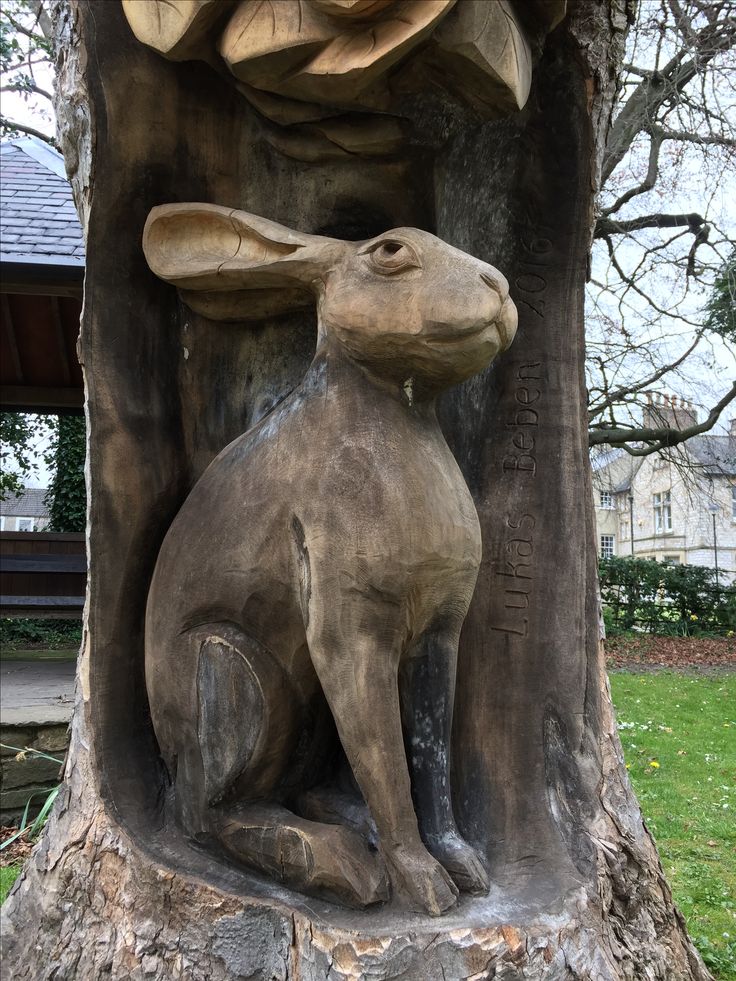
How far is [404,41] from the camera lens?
123 cm

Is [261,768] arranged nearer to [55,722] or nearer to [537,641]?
[537,641]

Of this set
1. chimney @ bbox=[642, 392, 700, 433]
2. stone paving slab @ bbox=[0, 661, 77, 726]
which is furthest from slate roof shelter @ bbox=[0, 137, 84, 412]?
chimney @ bbox=[642, 392, 700, 433]

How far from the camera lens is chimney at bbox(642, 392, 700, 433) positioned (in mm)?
8188

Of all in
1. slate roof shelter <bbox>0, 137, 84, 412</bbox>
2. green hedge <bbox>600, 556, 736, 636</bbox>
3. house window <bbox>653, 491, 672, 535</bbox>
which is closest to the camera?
slate roof shelter <bbox>0, 137, 84, 412</bbox>

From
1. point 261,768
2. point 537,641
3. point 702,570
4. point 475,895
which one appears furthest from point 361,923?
point 702,570

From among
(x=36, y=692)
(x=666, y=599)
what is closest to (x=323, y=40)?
(x=36, y=692)

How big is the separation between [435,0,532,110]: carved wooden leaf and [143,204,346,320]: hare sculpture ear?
356 millimetres

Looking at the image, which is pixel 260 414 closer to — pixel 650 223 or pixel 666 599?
pixel 650 223

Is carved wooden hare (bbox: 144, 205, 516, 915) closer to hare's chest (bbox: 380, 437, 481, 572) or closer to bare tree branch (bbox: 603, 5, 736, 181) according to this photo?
hare's chest (bbox: 380, 437, 481, 572)

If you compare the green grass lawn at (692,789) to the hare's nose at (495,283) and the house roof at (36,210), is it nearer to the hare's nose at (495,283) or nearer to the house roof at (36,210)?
the hare's nose at (495,283)

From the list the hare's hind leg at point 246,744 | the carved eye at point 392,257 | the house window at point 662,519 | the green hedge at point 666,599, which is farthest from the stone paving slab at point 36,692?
the house window at point 662,519

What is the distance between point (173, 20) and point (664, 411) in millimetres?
8144

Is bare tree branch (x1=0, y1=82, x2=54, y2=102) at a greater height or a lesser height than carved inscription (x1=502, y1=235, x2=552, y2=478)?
greater

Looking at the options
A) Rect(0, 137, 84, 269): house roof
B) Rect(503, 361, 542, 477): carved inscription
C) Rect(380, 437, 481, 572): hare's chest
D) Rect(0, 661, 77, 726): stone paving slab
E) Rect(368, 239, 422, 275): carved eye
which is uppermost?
Rect(0, 137, 84, 269): house roof
